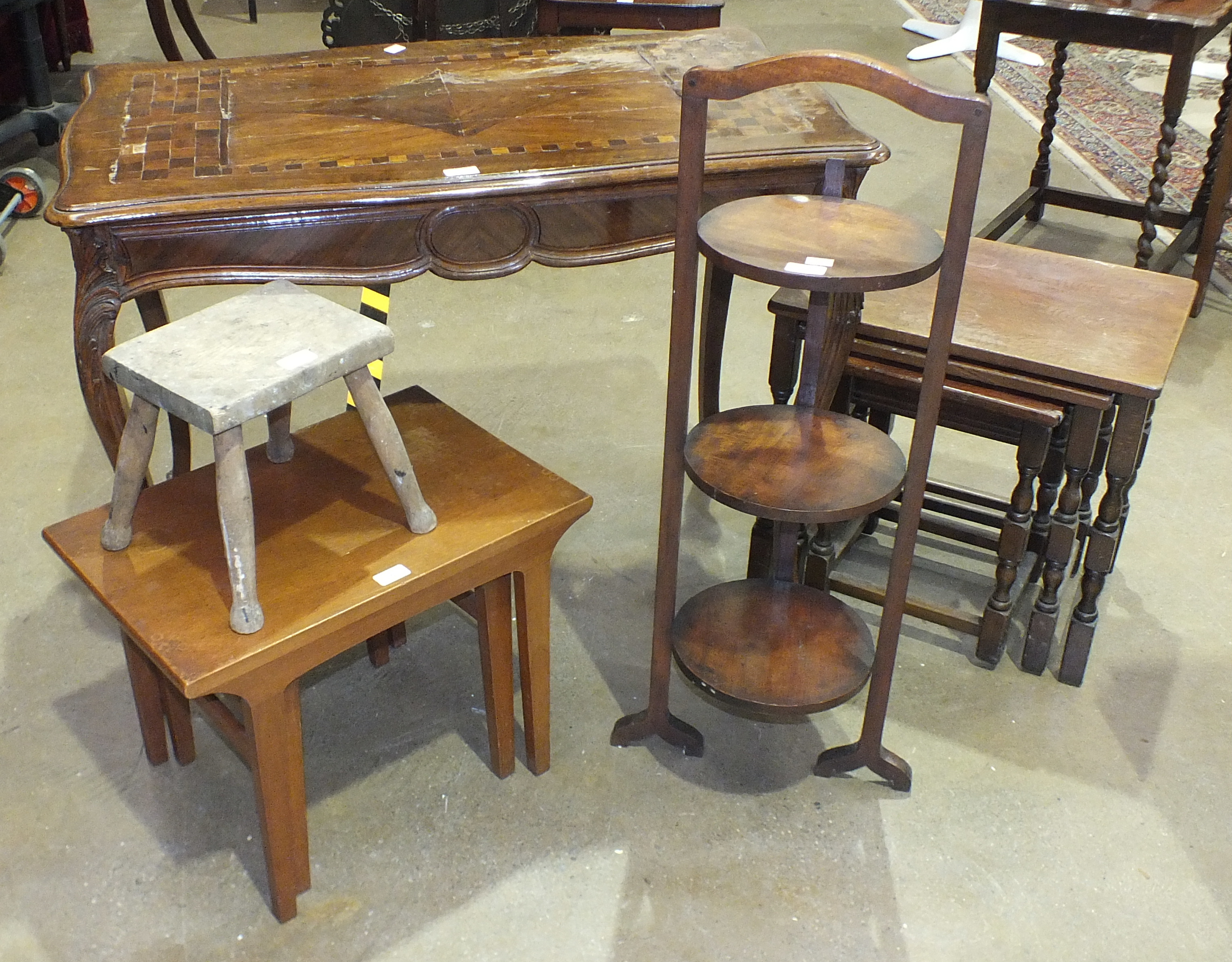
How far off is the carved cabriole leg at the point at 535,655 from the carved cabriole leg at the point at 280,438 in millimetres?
390

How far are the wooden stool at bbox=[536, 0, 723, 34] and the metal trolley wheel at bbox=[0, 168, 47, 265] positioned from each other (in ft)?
5.82

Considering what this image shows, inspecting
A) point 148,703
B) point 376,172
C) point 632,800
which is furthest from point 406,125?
point 632,800

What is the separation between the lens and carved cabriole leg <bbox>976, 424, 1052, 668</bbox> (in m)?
2.03

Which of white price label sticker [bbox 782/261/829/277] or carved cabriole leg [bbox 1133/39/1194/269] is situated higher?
white price label sticker [bbox 782/261/829/277]

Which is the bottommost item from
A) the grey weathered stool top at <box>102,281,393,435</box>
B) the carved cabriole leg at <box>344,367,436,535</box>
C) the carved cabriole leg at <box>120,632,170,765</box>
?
the carved cabriole leg at <box>120,632,170,765</box>

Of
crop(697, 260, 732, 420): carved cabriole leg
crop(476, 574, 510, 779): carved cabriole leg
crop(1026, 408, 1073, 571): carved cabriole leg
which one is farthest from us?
crop(697, 260, 732, 420): carved cabriole leg

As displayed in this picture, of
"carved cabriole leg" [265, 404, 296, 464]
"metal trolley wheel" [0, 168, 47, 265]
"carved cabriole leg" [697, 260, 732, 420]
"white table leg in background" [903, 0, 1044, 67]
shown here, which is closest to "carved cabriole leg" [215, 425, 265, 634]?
"carved cabriole leg" [265, 404, 296, 464]

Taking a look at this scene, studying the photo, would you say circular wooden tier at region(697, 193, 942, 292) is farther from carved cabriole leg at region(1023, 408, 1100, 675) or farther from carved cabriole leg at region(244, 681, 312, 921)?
carved cabriole leg at region(244, 681, 312, 921)

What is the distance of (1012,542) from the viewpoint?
7.02 feet

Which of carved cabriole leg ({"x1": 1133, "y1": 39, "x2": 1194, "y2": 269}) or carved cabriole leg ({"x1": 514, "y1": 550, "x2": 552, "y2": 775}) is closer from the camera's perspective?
carved cabriole leg ({"x1": 514, "y1": 550, "x2": 552, "y2": 775})

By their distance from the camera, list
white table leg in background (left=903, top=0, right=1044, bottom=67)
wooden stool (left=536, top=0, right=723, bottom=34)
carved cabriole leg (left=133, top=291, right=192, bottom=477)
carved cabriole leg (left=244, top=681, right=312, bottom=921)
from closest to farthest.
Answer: carved cabriole leg (left=244, top=681, right=312, bottom=921)
carved cabriole leg (left=133, top=291, right=192, bottom=477)
wooden stool (left=536, top=0, right=723, bottom=34)
white table leg in background (left=903, top=0, right=1044, bottom=67)

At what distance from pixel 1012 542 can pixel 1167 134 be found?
1685 millimetres

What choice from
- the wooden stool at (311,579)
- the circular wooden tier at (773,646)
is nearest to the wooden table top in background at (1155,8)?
the circular wooden tier at (773,646)

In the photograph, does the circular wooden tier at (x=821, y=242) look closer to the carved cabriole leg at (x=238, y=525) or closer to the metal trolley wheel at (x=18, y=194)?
the carved cabriole leg at (x=238, y=525)
